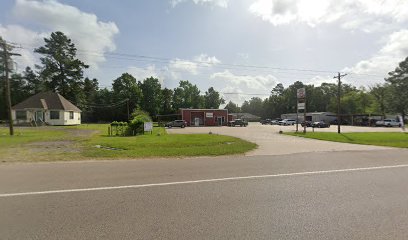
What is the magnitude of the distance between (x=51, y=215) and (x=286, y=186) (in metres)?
5.21

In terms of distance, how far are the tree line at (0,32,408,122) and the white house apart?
21.3 metres

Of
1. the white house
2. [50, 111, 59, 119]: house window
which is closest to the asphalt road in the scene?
the white house

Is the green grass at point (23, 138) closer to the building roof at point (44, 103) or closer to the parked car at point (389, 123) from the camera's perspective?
the building roof at point (44, 103)

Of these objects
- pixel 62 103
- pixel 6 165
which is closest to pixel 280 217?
pixel 6 165

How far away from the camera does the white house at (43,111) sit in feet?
176

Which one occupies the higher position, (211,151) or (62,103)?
(62,103)

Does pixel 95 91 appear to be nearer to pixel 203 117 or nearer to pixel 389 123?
pixel 203 117

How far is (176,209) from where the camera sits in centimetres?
613

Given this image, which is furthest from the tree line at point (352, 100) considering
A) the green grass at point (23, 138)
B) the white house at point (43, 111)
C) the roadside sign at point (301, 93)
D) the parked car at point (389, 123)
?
the green grass at point (23, 138)

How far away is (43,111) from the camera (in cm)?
5453

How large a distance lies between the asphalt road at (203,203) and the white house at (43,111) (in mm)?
47491

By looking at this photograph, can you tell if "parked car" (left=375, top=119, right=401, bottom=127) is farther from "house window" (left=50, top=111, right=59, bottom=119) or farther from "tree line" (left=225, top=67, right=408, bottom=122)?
"house window" (left=50, top=111, right=59, bottom=119)

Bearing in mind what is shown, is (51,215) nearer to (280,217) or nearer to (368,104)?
(280,217)

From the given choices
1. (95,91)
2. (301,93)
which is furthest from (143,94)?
(301,93)
